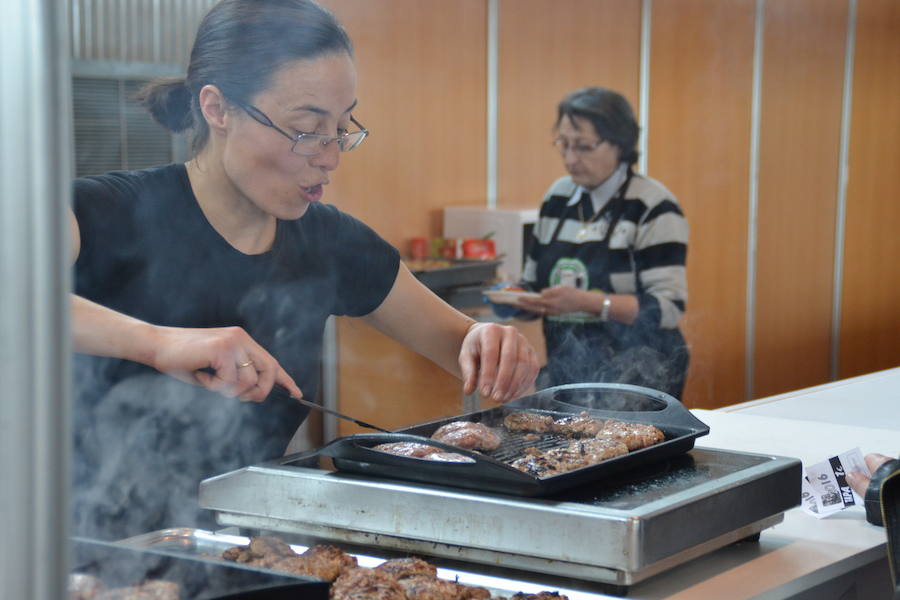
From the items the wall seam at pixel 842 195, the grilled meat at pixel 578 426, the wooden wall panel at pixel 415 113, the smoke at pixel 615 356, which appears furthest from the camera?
the wall seam at pixel 842 195

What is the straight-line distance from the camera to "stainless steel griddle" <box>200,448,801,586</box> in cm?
127

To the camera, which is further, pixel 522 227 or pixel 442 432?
pixel 522 227

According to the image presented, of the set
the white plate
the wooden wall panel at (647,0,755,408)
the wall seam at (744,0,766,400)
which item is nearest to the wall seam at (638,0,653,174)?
the wooden wall panel at (647,0,755,408)

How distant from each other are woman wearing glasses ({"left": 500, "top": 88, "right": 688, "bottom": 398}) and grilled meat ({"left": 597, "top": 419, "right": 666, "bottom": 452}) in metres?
1.94

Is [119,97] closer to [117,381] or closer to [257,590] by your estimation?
[117,381]

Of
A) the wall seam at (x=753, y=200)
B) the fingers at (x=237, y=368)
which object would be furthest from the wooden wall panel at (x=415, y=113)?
the fingers at (x=237, y=368)

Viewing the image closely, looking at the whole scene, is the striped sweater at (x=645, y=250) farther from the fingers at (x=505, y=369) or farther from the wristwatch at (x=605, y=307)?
the fingers at (x=505, y=369)

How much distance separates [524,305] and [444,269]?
2.54 ft

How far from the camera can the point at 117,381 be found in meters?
1.79

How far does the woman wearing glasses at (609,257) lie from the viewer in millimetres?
3518

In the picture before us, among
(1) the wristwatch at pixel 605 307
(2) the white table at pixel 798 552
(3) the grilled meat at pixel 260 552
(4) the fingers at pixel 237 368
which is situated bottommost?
(2) the white table at pixel 798 552

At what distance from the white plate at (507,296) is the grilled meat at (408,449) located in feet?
7.23

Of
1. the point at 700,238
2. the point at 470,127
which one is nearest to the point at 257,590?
the point at 470,127

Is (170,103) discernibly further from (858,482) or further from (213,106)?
(858,482)
